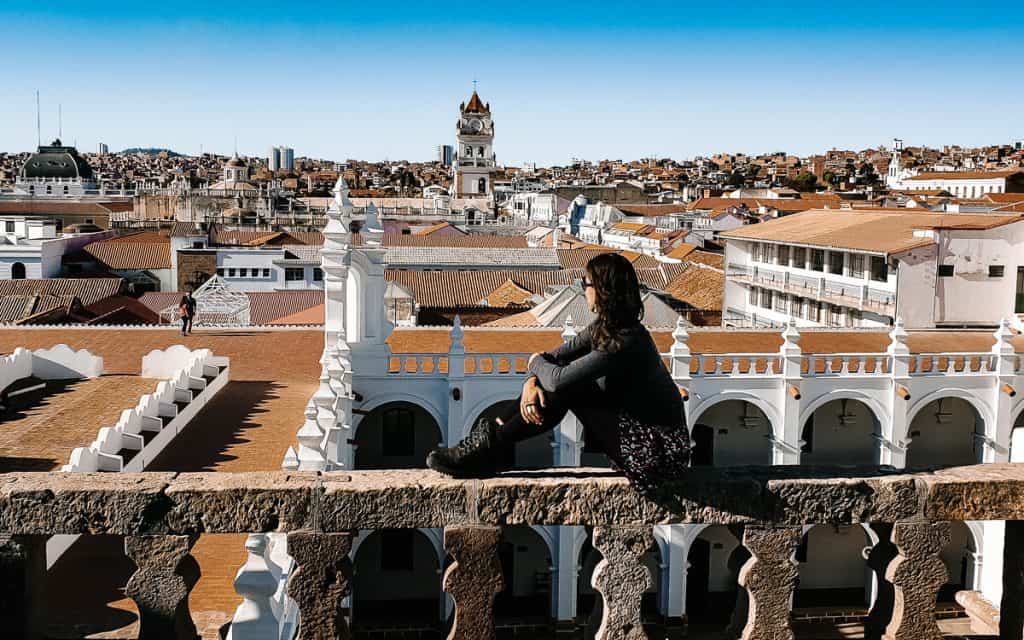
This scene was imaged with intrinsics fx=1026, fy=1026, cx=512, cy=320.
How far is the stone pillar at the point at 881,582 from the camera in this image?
13.3 feet

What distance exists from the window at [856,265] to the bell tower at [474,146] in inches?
3621

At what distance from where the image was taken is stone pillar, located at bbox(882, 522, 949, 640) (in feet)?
13.0

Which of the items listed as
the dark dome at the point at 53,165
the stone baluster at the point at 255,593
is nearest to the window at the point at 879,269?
the stone baluster at the point at 255,593

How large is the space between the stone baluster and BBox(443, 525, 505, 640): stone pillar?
4.71 ft

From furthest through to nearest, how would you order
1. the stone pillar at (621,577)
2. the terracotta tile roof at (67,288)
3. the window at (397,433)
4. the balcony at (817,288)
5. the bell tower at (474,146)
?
1. the bell tower at (474,146)
2. the terracotta tile roof at (67,288)
3. the balcony at (817,288)
4. the window at (397,433)
5. the stone pillar at (621,577)

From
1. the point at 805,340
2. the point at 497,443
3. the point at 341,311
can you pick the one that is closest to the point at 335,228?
the point at 341,311

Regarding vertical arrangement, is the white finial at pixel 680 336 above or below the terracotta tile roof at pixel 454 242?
below

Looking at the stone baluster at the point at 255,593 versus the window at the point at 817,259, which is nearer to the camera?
the stone baluster at the point at 255,593

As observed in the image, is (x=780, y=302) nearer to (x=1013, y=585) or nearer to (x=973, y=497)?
(x=1013, y=585)

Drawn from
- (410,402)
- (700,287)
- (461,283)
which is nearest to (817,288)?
(700,287)

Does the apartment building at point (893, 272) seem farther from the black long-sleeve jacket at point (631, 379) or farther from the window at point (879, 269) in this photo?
the black long-sleeve jacket at point (631, 379)

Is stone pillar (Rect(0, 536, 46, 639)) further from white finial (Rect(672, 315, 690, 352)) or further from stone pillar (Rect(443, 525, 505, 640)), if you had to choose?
white finial (Rect(672, 315, 690, 352))

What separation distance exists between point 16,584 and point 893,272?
31648 millimetres

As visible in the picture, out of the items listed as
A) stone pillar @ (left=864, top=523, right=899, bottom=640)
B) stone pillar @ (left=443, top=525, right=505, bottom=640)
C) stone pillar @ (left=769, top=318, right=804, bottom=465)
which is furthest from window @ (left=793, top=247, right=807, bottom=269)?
stone pillar @ (left=443, top=525, right=505, bottom=640)
